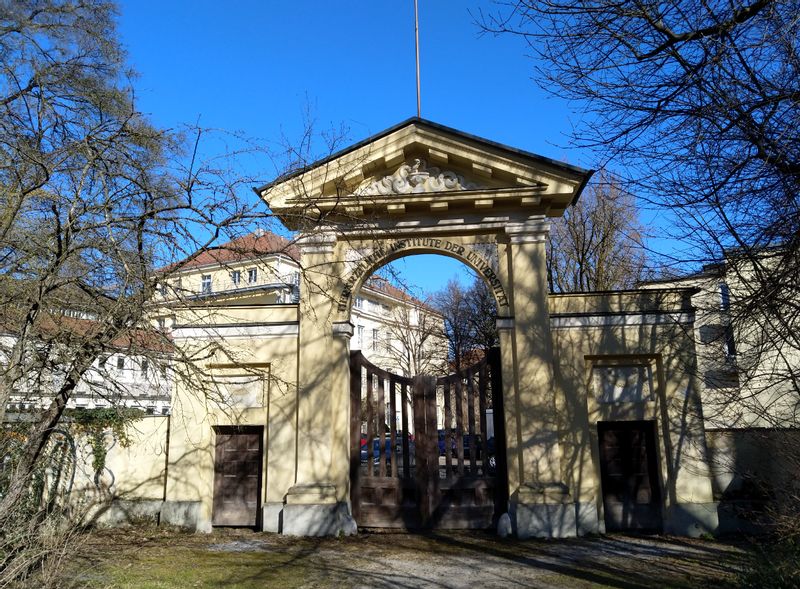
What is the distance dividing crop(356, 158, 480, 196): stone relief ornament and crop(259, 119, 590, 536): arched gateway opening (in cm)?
3

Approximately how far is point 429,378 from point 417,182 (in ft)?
12.2

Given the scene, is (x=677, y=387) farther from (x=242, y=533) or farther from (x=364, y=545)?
(x=242, y=533)

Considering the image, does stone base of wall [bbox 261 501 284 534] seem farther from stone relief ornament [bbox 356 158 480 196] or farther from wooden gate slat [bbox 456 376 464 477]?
stone relief ornament [bbox 356 158 480 196]

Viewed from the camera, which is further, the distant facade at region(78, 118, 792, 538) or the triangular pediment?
the triangular pediment

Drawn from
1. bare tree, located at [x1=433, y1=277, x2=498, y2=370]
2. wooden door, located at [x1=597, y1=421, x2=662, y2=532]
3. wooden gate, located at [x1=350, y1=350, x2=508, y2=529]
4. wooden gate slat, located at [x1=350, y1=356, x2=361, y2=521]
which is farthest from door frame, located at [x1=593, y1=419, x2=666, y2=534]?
bare tree, located at [x1=433, y1=277, x2=498, y2=370]

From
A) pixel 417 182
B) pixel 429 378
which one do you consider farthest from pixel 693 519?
pixel 417 182

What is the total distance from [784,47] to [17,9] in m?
13.2

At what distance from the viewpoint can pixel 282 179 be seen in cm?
767

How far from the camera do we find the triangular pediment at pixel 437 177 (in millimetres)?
11477

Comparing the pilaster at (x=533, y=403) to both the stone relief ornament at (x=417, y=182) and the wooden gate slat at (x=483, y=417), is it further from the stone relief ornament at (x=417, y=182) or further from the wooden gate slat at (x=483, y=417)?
the stone relief ornament at (x=417, y=182)

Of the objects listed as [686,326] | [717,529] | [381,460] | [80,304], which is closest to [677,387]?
[686,326]

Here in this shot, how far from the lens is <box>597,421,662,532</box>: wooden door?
1095 cm

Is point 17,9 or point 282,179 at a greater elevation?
point 17,9

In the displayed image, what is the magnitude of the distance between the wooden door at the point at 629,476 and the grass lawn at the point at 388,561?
1.85 ft
